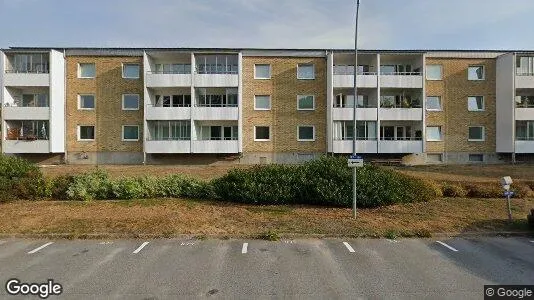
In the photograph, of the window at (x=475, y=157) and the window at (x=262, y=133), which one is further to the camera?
the window at (x=475, y=157)

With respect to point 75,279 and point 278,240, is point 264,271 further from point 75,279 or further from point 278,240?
point 75,279

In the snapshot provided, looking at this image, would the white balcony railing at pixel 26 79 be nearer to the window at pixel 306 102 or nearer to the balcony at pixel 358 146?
the window at pixel 306 102

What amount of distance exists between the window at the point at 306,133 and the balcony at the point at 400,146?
19.2 feet

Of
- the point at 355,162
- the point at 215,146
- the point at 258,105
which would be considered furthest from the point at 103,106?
the point at 355,162

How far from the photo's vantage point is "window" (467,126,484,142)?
30.3m

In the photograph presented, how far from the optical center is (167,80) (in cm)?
2842

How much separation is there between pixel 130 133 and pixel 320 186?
75.0 feet

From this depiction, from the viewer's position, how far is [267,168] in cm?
1307

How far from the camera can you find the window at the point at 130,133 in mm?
29547

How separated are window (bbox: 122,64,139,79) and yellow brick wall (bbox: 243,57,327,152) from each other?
973 cm

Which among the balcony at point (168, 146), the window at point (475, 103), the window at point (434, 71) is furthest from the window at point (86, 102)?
the window at point (475, 103)

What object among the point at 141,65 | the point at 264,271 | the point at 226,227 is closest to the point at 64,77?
the point at 141,65

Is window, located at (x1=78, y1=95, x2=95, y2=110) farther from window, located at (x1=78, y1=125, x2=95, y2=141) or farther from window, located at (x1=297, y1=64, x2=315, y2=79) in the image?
window, located at (x1=297, y1=64, x2=315, y2=79)

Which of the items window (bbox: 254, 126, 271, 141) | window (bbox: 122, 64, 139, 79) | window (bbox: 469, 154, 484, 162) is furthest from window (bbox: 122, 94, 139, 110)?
window (bbox: 469, 154, 484, 162)
